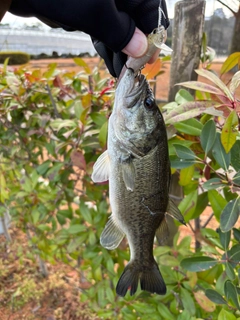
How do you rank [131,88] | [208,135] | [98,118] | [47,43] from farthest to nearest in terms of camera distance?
1. [47,43]
2. [98,118]
3. [208,135]
4. [131,88]

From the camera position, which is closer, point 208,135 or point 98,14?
point 98,14

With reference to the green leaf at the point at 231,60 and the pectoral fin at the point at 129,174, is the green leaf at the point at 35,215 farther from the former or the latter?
the green leaf at the point at 231,60

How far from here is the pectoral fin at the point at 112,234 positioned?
116 centimetres

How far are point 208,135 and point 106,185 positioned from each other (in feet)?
2.39

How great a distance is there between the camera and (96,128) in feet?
5.06

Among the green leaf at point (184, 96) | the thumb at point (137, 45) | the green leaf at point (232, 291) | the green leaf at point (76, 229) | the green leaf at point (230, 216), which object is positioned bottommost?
the green leaf at point (76, 229)

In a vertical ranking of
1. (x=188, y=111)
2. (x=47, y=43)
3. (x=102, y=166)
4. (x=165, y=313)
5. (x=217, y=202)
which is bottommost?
(x=165, y=313)

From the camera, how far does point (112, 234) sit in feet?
3.85

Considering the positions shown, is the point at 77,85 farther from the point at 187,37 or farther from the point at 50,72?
the point at 187,37

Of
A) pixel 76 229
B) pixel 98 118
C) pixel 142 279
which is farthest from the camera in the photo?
pixel 76 229

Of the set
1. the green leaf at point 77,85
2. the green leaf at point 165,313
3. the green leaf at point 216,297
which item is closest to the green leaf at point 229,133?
the green leaf at point 216,297

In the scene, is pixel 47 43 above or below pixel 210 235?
above

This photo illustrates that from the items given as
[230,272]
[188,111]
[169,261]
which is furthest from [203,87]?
[169,261]

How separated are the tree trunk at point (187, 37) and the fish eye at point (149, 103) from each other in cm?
49
